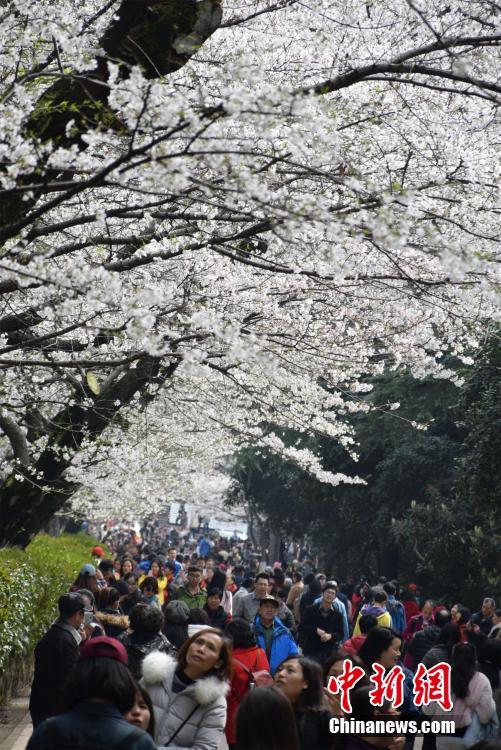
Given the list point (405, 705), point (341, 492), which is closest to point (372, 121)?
point (405, 705)

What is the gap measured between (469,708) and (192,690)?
A: 294cm

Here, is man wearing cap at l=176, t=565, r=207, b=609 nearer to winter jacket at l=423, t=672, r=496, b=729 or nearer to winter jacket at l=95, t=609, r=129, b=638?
winter jacket at l=95, t=609, r=129, b=638

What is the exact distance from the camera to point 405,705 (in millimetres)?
6625

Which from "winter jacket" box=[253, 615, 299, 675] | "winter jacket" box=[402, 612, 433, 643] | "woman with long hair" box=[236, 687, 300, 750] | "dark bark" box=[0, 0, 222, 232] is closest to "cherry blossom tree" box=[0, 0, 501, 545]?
"dark bark" box=[0, 0, 222, 232]

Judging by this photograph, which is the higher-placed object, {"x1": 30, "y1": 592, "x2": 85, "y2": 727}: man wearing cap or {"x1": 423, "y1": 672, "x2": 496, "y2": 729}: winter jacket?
{"x1": 423, "y1": 672, "x2": 496, "y2": 729}: winter jacket

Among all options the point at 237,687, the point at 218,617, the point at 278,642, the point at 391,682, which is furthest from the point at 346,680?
the point at 218,617

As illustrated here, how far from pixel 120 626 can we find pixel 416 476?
17.3m

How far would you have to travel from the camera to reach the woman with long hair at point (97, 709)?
3.57m

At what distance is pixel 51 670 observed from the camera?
7059 mm

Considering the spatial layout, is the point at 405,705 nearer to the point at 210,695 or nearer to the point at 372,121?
the point at 210,695

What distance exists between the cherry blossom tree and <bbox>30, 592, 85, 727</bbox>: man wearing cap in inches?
75.7

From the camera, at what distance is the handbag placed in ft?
23.5

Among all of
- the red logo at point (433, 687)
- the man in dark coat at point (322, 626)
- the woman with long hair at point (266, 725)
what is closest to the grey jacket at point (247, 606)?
the man in dark coat at point (322, 626)

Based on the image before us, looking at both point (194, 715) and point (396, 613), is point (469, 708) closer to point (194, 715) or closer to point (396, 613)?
point (194, 715)
